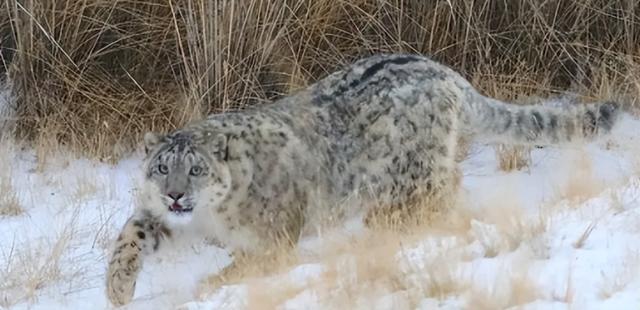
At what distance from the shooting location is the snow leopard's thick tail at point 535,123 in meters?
7.15

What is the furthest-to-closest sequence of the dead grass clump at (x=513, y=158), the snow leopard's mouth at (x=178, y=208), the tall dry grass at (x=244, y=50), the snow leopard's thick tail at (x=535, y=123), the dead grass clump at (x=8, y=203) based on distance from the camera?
1. the tall dry grass at (x=244, y=50)
2. the dead grass clump at (x=513, y=158)
3. the dead grass clump at (x=8, y=203)
4. the snow leopard's thick tail at (x=535, y=123)
5. the snow leopard's mouth at (x=178, y=208)

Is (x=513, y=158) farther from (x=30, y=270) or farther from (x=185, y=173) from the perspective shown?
(x=30, y=270)

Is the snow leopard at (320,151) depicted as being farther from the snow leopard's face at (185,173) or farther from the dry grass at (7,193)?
the dry grass at (7,193)

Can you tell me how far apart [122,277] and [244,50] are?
312 centimetres

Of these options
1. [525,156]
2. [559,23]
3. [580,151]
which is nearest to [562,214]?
[580,151]

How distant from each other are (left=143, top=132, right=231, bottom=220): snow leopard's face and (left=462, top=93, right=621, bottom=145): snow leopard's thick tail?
1620 mm

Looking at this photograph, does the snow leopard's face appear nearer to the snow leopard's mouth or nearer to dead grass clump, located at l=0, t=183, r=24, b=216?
the snow leopard's mouth

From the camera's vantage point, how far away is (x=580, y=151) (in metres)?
7.52

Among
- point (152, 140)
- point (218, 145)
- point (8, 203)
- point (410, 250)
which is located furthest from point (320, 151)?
point (8, 203)

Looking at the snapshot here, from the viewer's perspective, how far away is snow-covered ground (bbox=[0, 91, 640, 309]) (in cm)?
495

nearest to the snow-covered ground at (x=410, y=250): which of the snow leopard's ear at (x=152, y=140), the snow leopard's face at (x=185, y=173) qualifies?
the snow leopard's face at (x=185, y=173)

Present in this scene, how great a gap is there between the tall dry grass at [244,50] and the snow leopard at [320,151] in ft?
5.53

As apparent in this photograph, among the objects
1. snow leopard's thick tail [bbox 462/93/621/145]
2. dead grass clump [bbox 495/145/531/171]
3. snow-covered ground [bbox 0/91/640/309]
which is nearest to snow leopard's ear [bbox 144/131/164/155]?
snow-covered ground [bbox 0/91/640/309]

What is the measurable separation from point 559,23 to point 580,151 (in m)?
2.28
